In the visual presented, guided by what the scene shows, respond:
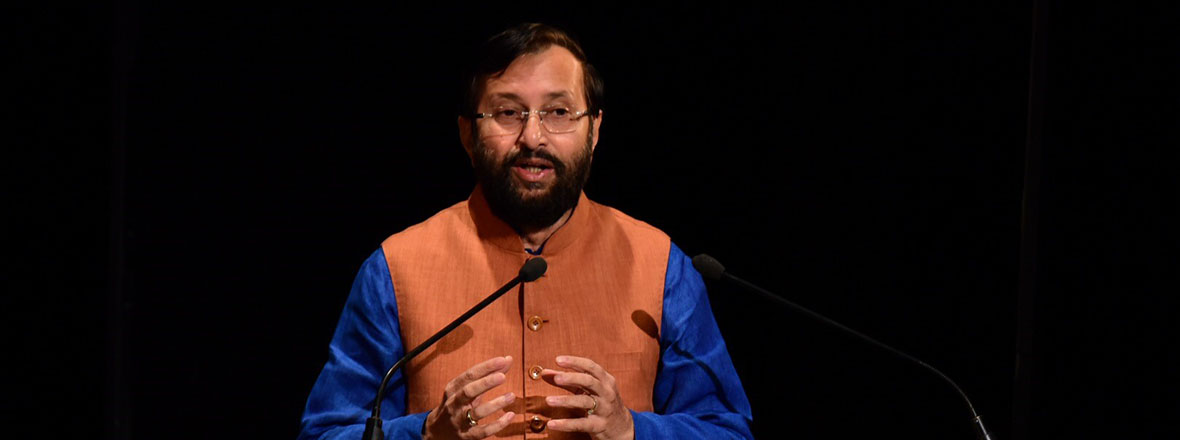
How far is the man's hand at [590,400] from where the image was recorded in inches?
65.6

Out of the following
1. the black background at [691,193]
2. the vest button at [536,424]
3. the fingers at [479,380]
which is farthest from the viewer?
the black background at [691,193]

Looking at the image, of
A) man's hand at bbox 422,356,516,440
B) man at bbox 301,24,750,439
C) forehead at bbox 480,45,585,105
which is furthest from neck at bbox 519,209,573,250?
man's hand at bbox 422,356,516,440

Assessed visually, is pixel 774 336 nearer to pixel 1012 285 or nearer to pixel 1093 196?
pixel 1012 285

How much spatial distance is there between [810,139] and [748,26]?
0.30 m

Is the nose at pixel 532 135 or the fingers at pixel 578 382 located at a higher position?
the nose at pixel 532 135

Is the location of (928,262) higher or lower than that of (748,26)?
lower

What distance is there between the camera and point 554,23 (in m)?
2.36

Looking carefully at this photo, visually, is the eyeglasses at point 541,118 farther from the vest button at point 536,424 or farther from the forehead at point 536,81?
the vest button at point 536,424

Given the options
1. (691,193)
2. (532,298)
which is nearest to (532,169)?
(532,298)

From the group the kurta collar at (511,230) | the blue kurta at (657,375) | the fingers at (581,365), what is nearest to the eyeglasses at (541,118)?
the kurta collar at (511,230)

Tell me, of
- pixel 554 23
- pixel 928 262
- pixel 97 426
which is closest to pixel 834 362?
pixel 928 262

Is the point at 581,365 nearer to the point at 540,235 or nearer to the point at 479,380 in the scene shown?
the point at 479,380

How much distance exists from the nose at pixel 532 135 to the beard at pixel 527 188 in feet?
0.05

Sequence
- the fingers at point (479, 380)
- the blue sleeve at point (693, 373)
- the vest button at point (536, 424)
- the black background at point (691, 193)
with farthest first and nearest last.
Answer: the black background at point (691, 193) < the blue sleeve at point (693, 373) < the vest button at point (536, 424) < the fingers at point (479, 380)
